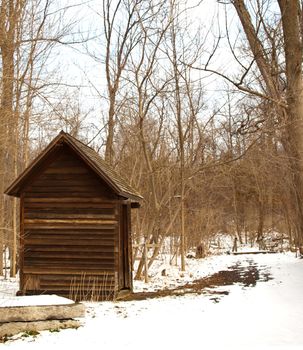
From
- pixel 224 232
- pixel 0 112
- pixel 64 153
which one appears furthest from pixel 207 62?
pixel 224 232

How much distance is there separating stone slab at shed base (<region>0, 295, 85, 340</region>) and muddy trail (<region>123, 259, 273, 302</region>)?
3.88 metres

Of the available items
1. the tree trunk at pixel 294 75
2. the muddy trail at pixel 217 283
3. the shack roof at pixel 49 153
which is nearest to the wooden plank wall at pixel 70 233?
the shack roof at pixel 49 153

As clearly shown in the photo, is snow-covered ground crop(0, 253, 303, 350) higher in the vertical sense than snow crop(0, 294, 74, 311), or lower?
lower

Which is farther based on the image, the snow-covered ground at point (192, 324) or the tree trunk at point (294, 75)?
the tree trunk at point (294, 75)

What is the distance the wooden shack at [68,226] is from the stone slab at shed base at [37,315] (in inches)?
145

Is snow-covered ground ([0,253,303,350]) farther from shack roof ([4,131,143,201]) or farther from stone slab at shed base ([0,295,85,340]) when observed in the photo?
shack roof ([4,131,143,201])

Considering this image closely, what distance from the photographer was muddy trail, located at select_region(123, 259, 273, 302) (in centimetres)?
1201

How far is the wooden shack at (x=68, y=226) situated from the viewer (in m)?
11.8

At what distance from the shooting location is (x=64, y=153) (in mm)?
12336

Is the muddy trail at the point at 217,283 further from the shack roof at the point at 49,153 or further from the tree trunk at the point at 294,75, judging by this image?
the tree trunk at the point at 294,75

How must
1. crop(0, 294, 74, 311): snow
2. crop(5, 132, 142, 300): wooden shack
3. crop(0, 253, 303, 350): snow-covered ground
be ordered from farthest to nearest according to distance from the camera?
crop(5, 132, 142, 300): wooden shack
crop(0, 294, 74, 311): snow
crop(0, 253, 303, 350): snow-covered ground

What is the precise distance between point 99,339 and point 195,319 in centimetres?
216

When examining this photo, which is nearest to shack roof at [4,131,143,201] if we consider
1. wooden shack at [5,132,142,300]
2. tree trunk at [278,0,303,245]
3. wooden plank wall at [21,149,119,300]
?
wooden shack at [5,132,142,300]

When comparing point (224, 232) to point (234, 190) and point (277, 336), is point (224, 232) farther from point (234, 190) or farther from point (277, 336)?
point (277, 336)
